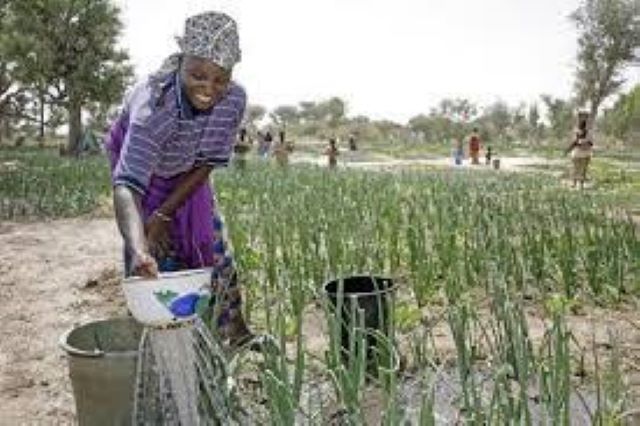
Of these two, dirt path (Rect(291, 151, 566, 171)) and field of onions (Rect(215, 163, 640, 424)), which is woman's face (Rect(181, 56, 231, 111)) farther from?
dirt path (Rect(291, 151, 566, 171))

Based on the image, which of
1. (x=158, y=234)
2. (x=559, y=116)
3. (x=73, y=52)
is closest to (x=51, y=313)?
(x=158, y=234)

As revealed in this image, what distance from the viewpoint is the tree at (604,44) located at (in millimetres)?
39438

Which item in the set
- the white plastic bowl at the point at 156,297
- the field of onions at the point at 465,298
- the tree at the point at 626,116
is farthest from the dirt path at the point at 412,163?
the white plastic bowl at the point at 156,297

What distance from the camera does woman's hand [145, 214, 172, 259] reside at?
10.6 ft

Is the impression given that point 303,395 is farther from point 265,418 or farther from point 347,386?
point 347,386

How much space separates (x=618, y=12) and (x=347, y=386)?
40.5m

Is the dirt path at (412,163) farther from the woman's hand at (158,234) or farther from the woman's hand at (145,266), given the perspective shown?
the woman's hand at (145,266)

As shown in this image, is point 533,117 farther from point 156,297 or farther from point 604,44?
point 156,297

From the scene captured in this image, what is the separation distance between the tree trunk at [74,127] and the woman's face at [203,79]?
92.0 ft

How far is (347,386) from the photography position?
7.18 ft

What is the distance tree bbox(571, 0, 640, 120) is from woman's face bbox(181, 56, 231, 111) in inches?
1567

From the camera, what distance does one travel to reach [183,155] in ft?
10.3

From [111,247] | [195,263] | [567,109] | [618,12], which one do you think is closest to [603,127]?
[567,109]

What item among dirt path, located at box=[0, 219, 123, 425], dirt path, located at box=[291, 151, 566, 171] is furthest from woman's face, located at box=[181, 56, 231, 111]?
dirt path, located at box=[291, 151, 566, 171]
